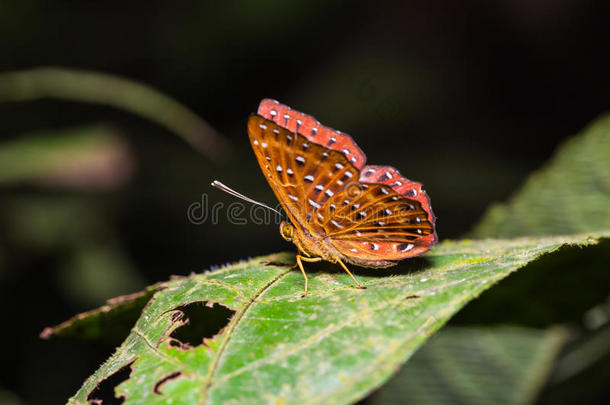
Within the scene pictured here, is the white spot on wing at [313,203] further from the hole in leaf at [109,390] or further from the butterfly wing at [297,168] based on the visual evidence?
the hole in leaf at [109,390]

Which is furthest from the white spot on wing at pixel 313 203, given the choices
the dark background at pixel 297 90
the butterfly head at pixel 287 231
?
the dark background at pixel 297 90

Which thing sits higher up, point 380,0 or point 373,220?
point 380,0

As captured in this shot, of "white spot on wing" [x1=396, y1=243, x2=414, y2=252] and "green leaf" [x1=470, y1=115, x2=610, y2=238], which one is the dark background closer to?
"green leaf" [x1=470, y1=115, x2=610, y2=238]

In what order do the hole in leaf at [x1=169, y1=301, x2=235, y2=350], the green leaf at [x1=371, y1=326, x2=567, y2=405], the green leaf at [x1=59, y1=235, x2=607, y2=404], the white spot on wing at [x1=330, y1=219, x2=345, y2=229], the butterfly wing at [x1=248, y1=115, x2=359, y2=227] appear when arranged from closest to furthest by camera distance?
the green leaf at [x1=59, y1=235, x2=607, y2=404] < the hole in leaf at [x1=169, y1=301, x2=235, y2=350] < the butterfly wing at [x1=248, y1=115, x2=359, y2=227] < the white spot on wing at [x1=330, y1=219, x2=345, y2=229] < the green leaf at [x1=371, y1=326, x2=567, y2=405]

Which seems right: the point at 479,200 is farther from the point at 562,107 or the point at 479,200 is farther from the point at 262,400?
the point at 262,400

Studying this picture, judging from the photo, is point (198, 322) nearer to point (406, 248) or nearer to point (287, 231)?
point (287, 231)

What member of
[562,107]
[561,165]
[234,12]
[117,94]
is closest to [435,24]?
[562,107]

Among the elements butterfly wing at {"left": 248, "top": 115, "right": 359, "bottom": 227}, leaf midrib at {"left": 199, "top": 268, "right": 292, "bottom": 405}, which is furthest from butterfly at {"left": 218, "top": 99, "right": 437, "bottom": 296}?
leaf midrib at {"left": 199, "top": 268, "right": 292, "bottom": 405}
